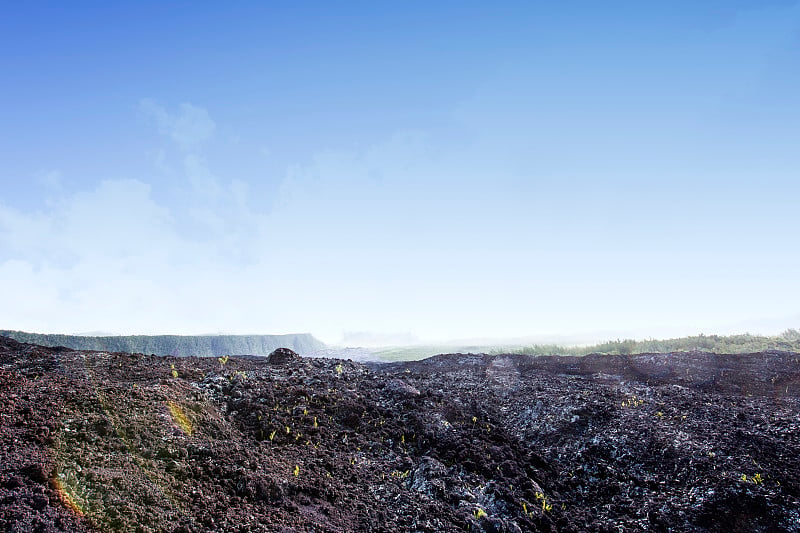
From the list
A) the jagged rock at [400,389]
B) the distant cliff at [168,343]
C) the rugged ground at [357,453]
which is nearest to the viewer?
the rugged ground at [357,453]

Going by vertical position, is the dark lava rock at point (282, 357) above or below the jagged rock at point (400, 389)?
above

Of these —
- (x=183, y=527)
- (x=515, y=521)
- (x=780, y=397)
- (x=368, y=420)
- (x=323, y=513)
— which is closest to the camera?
(x=183, y=527)

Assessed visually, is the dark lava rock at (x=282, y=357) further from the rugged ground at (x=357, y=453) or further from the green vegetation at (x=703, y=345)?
the green vegetation at (x=703, y=345)

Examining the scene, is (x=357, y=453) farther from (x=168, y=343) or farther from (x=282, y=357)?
(x=168, y=343)

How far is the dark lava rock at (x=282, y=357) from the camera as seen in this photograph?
463 inches

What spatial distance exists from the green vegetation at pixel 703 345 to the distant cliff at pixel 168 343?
2022 centimetres

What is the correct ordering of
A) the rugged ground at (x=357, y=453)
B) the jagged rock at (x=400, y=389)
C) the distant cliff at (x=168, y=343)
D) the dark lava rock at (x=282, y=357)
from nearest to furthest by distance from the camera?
the rugged ground at (x=357, y=453) < the jagged rock at (x=400, y=389) < the dark lava rock at (x=282, y=357) < the distant cliff at (x=168, y=343)

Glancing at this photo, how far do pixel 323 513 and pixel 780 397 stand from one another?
12.9 m

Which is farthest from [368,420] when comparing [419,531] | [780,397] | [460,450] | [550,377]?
[780,397]

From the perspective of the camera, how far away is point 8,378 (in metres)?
6.92

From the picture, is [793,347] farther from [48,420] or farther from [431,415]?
[48,420]

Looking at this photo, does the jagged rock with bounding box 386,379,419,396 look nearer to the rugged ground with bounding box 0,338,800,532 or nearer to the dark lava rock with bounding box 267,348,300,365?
the rugged ground with bounding box 0,338,800,532

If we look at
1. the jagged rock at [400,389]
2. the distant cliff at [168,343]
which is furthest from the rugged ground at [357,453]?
the distant cliff at [168,343]

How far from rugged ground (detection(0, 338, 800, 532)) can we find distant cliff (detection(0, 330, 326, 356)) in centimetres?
1091
